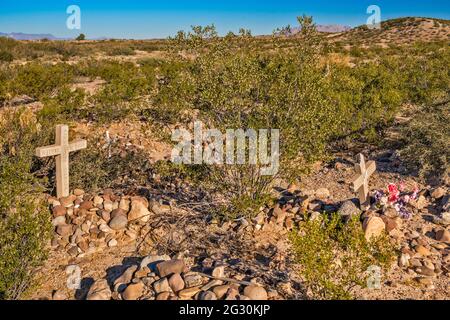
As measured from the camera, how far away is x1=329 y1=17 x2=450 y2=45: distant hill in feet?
172

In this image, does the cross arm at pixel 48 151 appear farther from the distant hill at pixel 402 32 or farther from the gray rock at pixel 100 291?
the distant hill at pixel 402 32

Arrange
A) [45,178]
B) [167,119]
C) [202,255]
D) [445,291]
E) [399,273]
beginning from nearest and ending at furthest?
[445,291], [399,273], [202,255], [45,178], [167,119]

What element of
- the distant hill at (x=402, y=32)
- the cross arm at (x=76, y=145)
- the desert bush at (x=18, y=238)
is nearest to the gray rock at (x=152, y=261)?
the desert bush at (x=18, y=238)

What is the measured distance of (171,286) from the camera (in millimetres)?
5234

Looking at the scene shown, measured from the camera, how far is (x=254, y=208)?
720 cm

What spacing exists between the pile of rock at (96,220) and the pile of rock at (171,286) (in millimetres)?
1486

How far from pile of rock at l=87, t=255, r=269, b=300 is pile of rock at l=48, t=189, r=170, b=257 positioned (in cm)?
149

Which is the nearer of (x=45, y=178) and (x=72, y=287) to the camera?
(x=72, y=287)

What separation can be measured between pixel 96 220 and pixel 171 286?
2.80 metres

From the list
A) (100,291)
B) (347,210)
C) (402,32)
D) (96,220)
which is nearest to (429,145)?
(347,210)

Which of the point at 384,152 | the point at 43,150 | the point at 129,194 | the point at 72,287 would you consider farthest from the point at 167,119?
the point at 72,287

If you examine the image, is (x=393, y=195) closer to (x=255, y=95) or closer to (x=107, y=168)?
(x=255, y=95)

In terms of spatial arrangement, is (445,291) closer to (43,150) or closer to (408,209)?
(408,209)

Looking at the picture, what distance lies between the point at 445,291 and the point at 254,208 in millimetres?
3086
